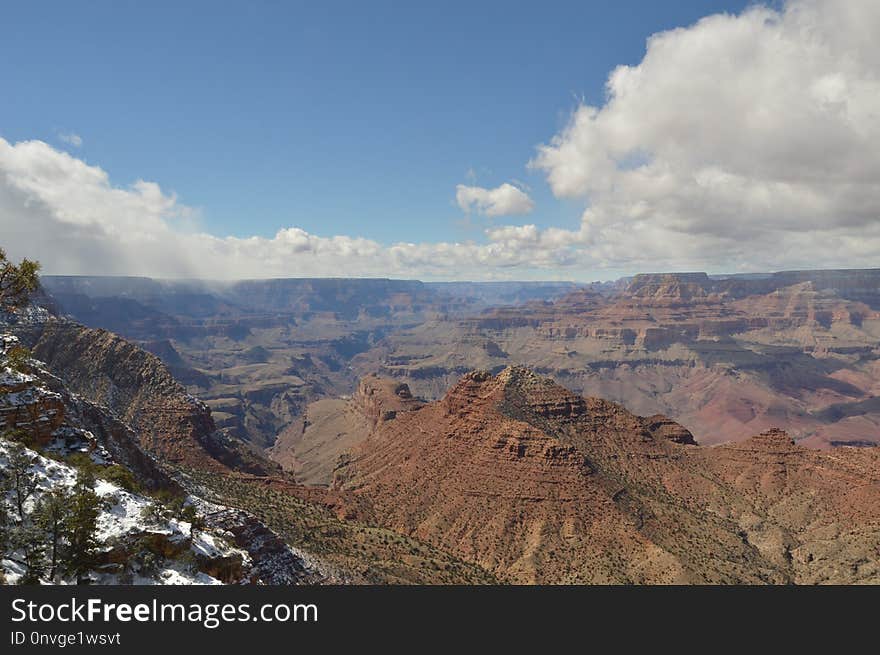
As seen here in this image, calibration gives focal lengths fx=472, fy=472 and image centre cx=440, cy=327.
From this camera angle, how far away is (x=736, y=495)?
104 metres

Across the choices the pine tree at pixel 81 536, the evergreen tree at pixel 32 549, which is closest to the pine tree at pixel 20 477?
Answer: the evergreen tree at pixel 32 549

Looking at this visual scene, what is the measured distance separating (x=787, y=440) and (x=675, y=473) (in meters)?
30.5

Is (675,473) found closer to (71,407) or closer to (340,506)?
(340,506)

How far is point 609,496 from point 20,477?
3628 inches

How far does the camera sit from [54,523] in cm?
2569

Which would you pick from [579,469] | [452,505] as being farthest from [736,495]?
[452,505]

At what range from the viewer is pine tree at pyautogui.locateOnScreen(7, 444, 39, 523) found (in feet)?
93.5

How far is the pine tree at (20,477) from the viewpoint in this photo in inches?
1122

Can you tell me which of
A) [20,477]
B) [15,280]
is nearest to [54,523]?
[20,477]

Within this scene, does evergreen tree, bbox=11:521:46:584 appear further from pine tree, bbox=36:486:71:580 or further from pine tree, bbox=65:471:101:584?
pine tree, bbox=65:471:101:584

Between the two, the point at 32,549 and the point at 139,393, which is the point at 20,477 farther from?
the point at 139,393

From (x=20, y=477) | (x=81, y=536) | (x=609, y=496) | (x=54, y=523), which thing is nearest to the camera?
(x=54, y=523)

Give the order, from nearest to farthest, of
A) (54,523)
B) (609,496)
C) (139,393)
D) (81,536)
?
A: (54,523), (81,536), (609,496), (139,393)

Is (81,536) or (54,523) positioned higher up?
(54,523)
